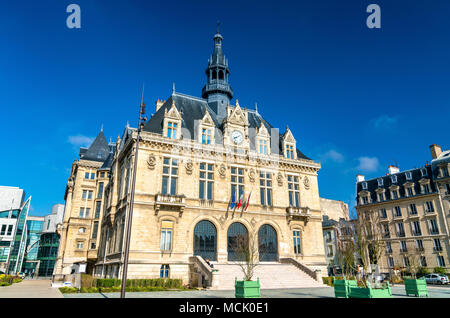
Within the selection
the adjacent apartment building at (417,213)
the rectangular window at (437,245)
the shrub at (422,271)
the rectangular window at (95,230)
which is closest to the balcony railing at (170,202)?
the rectangular window at (95,230)

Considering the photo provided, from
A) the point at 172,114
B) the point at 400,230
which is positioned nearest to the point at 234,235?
the point at 172,114

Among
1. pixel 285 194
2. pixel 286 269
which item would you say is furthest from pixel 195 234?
pixel 285 194

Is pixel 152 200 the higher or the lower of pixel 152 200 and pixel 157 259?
the higher

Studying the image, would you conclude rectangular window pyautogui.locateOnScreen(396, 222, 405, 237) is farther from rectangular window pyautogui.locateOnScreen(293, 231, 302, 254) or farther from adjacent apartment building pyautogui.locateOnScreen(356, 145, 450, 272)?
rectangular window pyautogui.locateOnScreen(293, 231, 302, 254)

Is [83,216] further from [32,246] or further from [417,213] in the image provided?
[32,246]

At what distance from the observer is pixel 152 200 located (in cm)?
2984

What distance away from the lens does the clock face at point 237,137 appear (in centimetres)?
3631

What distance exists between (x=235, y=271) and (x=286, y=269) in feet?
19.1

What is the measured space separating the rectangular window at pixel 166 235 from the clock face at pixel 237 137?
1233cm

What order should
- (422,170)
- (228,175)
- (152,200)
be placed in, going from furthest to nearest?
(422,170), (228,175), (152,200)

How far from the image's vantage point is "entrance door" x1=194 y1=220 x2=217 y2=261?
30734mm

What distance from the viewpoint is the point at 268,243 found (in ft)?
112

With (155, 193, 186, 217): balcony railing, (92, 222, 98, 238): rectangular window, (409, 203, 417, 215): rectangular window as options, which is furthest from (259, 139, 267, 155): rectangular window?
(409, 203, 417, 215): rectangular window
